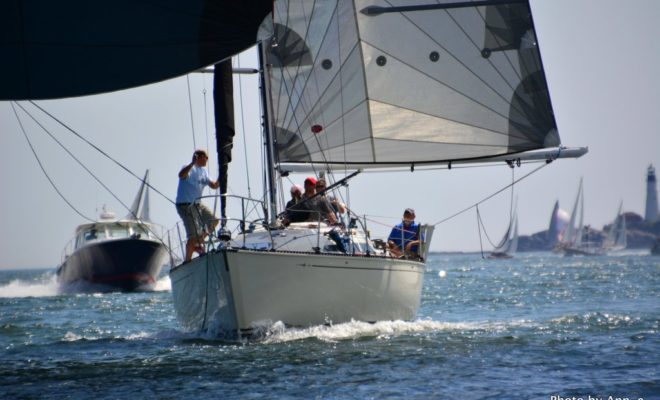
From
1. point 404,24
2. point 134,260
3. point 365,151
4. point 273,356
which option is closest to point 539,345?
point 273,356

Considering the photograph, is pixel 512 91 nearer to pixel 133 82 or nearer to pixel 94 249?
pixel 133 82

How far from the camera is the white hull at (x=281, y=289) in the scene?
46.1 feet

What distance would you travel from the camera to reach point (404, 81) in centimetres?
1766

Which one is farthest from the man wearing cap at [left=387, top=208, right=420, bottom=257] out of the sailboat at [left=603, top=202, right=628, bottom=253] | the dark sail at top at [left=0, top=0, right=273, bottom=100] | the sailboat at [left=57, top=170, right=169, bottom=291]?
the sailboat at [left=603, top=202, right=628, bottom=253]

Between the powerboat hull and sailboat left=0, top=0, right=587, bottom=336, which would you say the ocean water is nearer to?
sailboat left=0, top=0, right=587, bottom=336

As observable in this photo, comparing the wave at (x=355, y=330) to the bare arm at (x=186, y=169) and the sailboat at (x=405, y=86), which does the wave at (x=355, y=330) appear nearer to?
the sailboat at (x=405, y=86)

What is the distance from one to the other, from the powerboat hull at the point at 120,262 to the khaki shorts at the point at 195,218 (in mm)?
24235

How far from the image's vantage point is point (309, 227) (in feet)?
52.2

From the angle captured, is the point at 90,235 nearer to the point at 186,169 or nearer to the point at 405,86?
the point at 405,86

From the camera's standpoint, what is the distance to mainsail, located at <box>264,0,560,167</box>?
693 inches

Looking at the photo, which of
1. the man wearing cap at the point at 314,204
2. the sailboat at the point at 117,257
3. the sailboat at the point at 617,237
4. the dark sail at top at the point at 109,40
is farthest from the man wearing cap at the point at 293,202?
A: the sailboat at the point at 617,237

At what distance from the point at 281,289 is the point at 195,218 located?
200 centimetres

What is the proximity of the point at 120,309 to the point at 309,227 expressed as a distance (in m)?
11.0

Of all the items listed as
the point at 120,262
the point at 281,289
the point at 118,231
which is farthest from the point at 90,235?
the point at 281,289
